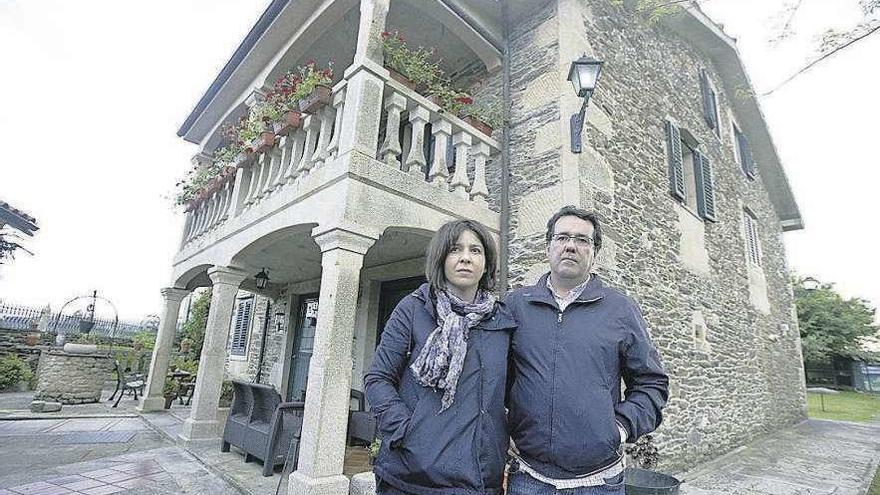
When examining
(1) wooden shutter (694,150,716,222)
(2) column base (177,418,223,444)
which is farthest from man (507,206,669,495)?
(1) wooden shutter (694,150,716,222)

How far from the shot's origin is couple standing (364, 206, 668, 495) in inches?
53.2

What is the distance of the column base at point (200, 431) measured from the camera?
5.14m

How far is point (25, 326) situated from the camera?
1348 cm

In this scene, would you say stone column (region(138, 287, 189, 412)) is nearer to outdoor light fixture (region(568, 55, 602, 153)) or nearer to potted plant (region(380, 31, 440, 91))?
potted plant (region(380, 31, 440, 91))

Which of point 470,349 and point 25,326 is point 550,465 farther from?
point 25,326

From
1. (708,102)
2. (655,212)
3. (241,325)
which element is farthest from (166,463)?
(708,102)

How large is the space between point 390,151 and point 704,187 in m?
6.24

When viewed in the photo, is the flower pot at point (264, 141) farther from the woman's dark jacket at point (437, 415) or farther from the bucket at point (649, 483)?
the bucket at point (649, 483)

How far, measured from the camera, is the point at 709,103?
8.48 meters

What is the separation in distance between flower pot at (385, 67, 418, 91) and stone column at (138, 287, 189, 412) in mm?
6305

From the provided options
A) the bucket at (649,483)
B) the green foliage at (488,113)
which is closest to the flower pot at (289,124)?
the green foliage at (488,113)

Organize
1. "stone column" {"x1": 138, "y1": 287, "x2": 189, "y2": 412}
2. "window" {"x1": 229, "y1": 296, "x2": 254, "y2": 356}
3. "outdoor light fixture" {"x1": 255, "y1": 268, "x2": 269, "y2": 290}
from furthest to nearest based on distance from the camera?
"window" {"x1": 229, "y1": 296, "x2": 254, "y2": 356} → "stone column" {"x1": 138, "y1": 287, "x2": 189, "y2": 412} → "outdoor light fixture" {"x1": 255, "y1": 268, "x2": 269, "y2": 290}

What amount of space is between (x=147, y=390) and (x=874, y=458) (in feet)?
40.8

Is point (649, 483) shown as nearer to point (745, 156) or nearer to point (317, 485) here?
point (317, 485)
